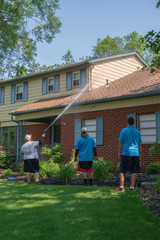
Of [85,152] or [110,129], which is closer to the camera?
[85,152]

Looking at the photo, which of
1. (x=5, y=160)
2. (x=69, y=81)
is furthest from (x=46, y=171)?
(x=69, y=81)

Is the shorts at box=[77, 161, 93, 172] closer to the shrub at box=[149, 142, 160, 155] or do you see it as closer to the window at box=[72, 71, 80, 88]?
the shrub at box=[149, 142, 160, 155]

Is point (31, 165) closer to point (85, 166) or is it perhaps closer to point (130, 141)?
point (85, 166)

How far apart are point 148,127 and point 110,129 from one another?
1.93 metres

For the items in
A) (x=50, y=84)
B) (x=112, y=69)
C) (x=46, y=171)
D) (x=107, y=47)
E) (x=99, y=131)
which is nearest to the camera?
(x=46, y=171)

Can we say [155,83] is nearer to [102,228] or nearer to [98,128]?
[98,128]

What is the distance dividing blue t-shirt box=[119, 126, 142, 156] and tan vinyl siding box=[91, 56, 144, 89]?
10372mm

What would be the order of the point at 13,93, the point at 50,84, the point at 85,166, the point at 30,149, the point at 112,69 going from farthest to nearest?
1. the point at 13,93
2. the point at 50,84
3. the point at 112,69
4. the point at 30,149
5. the point at 85,166

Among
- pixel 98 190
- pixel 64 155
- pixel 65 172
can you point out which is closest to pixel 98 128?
pixel 64 155

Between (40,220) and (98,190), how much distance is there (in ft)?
8.63

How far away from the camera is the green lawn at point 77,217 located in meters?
4.11

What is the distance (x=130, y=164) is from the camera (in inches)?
276

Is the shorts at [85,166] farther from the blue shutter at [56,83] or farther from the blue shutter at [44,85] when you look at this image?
the blue shutter at [44,85]

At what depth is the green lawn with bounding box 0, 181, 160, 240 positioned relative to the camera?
4.11m
